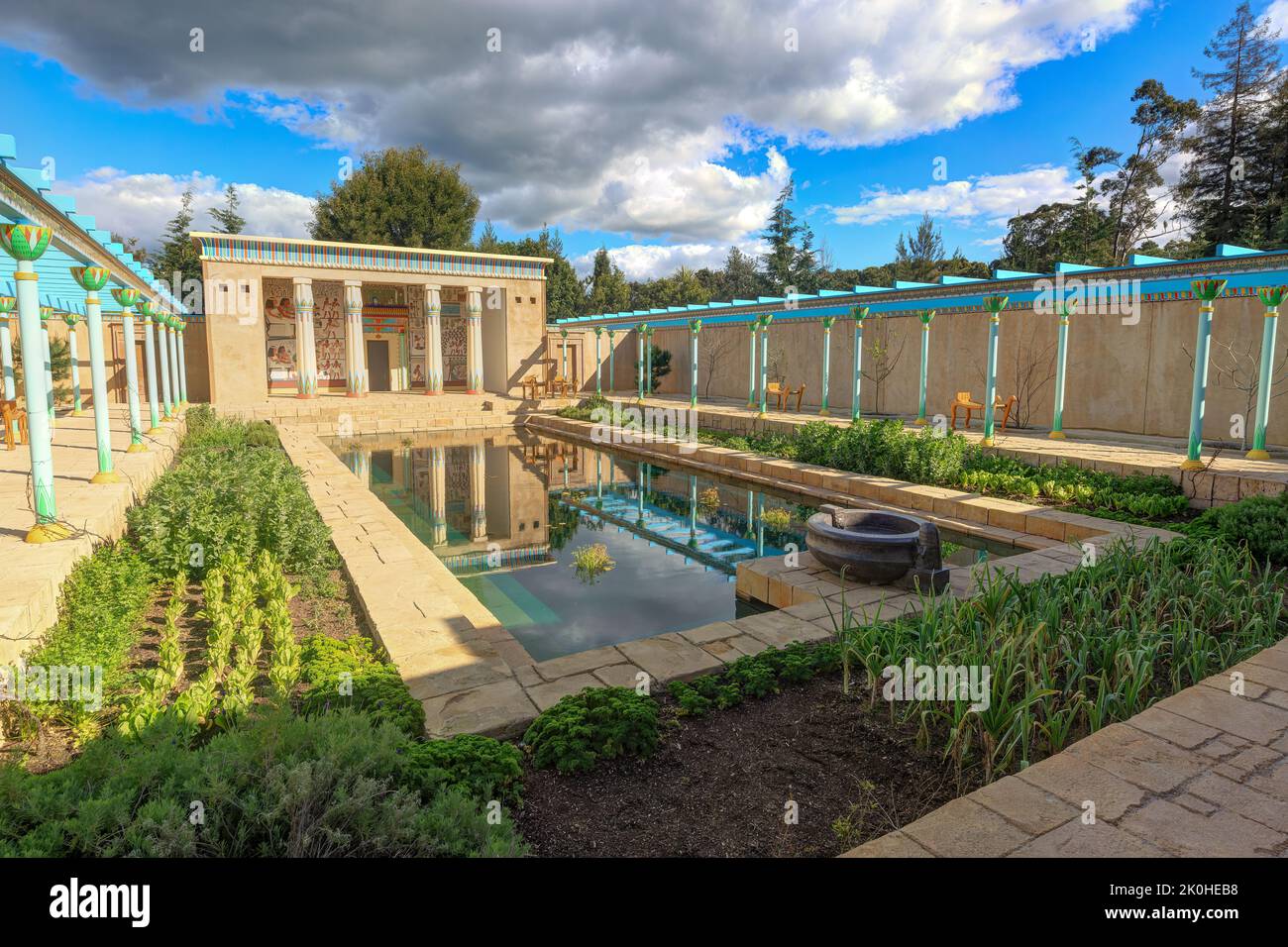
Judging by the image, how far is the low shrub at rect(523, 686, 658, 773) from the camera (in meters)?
2.81

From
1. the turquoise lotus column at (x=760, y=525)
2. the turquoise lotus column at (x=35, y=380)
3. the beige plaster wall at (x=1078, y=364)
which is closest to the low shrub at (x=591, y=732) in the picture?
the turquoise lotus column at (x=35, y=380)

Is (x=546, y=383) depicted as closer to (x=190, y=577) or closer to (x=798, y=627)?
(x=190, y=577)

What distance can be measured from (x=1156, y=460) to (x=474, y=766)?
8.67m

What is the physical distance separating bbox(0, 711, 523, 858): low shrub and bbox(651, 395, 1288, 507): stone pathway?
7.81 meters

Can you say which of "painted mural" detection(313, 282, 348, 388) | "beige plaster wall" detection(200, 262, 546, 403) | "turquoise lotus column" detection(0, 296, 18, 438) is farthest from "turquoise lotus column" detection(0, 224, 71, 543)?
"painted mural" detection(313, 282, 348, 388)

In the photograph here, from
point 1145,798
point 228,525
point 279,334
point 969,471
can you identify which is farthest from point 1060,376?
point 279,334

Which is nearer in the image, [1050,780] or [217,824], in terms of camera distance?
[217,824]

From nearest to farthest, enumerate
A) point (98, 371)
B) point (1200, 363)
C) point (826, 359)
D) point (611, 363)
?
1. point (98, 371)
2. point (1200, 363)
3. point (826, 359)
4. point (611, 363)

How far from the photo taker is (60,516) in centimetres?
534

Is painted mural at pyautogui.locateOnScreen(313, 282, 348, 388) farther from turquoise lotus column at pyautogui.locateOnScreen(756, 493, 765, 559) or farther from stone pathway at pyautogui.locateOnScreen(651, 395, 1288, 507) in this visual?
turquoise lotus column at pyautogui.locateOnScreen(756, 493, 765, 559)

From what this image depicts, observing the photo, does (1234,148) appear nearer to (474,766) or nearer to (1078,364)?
(1078,364)

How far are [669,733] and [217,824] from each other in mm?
1719
